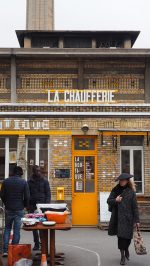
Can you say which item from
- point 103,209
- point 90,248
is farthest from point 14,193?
point 103,209

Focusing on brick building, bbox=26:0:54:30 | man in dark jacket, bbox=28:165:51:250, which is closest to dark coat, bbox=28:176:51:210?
man in dark jacket, bbox=28:165:51:250

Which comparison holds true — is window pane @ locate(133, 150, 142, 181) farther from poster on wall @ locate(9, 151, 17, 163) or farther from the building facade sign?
poster on wall @ locate(9, 151, 17, 163)

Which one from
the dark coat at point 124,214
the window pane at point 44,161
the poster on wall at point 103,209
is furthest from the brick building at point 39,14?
the dark coat at point 124,214

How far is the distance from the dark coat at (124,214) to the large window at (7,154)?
7799 millimetres

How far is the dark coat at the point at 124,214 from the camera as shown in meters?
9.85

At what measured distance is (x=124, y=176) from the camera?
33.1 ft

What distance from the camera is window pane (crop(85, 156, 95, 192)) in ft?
57.6

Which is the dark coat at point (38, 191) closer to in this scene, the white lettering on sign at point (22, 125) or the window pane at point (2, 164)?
the white lettering on sign at point (22, 125)

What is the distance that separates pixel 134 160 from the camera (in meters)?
17.8

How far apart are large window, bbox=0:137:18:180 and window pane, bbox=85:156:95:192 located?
247 cm

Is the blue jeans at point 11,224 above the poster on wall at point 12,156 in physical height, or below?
below

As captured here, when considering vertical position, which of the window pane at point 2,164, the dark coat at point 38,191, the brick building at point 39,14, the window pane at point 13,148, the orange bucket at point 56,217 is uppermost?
the brick building at point 39,14

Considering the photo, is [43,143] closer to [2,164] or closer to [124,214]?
[2,164]

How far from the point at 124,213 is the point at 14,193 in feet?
7.25
